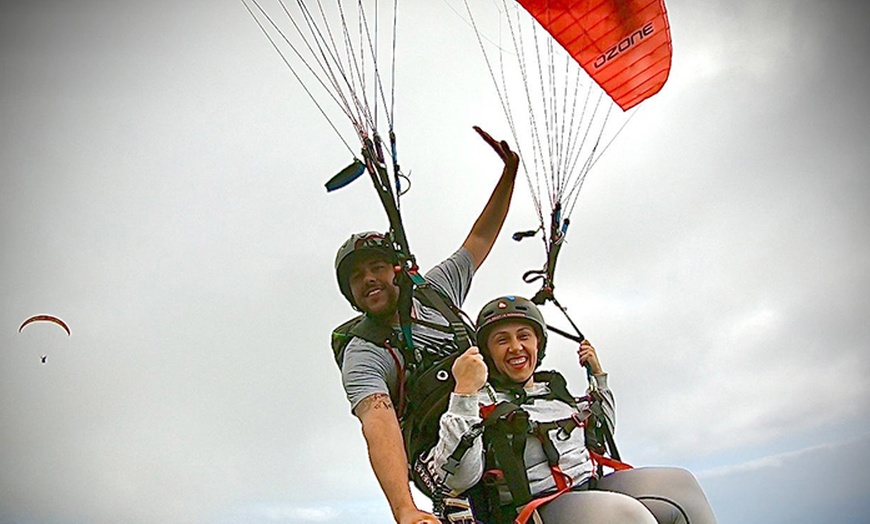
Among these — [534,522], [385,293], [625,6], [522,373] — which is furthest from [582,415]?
[625,6]

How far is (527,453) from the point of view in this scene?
276 centimetres

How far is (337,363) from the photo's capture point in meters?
3.39

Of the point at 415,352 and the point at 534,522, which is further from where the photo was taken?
the point at 415,352

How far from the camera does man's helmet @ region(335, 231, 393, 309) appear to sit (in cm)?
346

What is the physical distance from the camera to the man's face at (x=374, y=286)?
337cm

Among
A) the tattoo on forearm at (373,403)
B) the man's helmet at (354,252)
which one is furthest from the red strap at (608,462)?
the man's helmet at (354,252)

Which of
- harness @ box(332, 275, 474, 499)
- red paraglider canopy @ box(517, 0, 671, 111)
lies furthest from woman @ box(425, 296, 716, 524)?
red paraglider canopy @ box(517, 0, 671, 111)

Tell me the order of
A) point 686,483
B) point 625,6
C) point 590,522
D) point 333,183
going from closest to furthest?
point 590,522
point 686,483
point 333,183
point 625,6

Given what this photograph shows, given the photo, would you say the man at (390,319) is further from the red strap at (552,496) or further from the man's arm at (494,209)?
the red strap at (552,496)

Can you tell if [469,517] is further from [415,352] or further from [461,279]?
[461,279]

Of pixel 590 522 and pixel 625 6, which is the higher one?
pixel 625 6

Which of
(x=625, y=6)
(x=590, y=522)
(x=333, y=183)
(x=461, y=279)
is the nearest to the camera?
(x=590, y=522)

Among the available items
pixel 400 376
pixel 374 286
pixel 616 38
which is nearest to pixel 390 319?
pixel 374 286

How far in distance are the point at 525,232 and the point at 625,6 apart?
1617 mm
